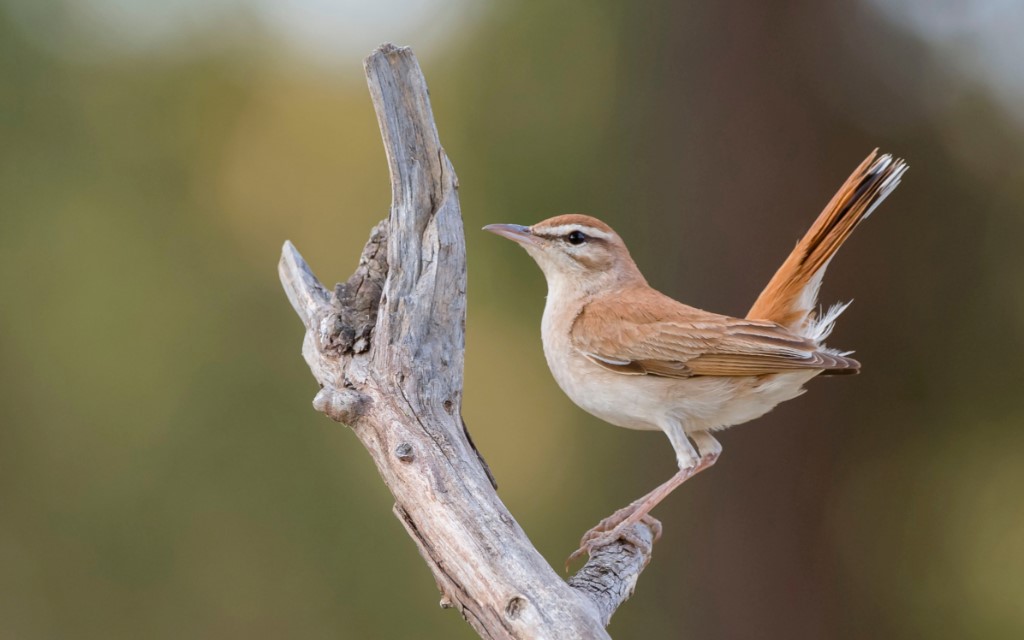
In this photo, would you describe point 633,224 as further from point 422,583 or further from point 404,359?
point 404,359

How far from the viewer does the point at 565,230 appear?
475 cm

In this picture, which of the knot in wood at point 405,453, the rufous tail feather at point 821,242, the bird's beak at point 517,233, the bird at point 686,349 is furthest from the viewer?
the bird's beak at point 517,233

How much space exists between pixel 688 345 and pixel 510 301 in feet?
15.1

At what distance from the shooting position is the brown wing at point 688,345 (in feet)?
14.1

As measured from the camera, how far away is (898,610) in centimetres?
806

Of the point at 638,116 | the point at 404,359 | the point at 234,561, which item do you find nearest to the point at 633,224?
the point at 638,116

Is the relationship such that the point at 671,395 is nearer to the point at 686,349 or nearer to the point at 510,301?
the point at 686,349

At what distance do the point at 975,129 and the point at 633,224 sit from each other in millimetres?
3024

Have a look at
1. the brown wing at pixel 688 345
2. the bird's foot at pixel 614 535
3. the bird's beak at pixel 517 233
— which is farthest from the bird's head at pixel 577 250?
the bird's foot at pixel 614 535

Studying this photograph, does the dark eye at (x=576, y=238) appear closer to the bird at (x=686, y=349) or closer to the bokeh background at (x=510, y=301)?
the bird at (x=686, y=349)

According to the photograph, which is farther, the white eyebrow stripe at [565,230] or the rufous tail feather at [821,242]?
the white eyebrow stripe at [565,230]

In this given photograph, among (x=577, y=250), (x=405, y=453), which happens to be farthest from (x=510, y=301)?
(x=405, y=453)

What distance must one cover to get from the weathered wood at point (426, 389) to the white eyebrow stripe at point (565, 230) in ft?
2.91

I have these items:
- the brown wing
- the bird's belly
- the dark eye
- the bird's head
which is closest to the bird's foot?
the bird's belly
